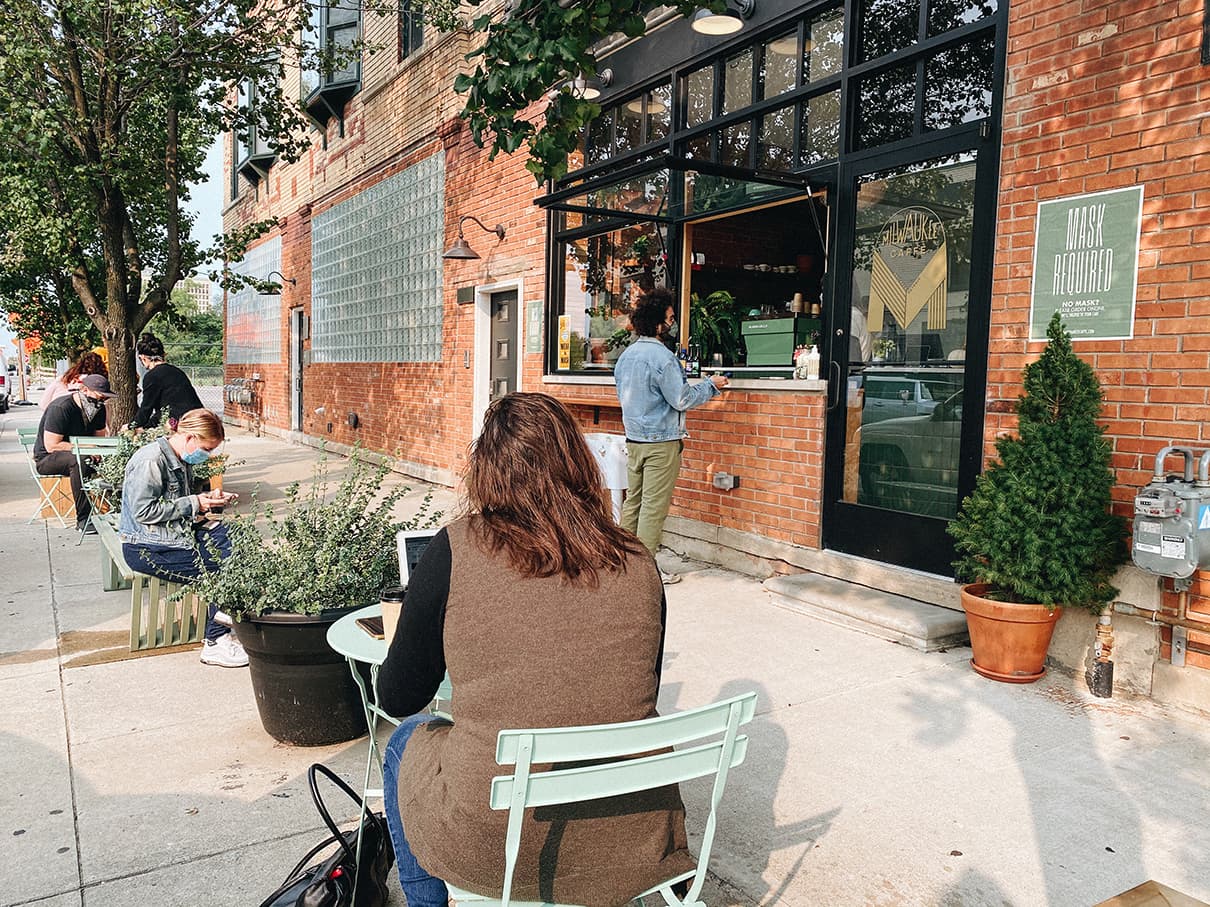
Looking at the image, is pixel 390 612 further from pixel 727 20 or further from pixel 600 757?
pixel 727 20

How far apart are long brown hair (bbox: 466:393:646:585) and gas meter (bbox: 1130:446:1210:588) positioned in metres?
2.83

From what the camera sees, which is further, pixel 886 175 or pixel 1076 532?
pixel 886 175

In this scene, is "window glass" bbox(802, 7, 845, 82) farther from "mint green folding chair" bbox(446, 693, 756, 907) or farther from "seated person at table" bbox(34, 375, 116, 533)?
"seated person at table" bbox(34, 375, 116, 533)

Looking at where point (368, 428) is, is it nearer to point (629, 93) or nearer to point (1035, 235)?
point (629, 93)

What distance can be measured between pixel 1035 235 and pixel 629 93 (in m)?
4.74

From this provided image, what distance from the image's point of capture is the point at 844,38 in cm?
615

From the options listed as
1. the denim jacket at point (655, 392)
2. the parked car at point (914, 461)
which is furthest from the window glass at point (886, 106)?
the denim jacket at point (655, 392)

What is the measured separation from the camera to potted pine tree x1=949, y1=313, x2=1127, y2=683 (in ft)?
14.0

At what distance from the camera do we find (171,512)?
490cm

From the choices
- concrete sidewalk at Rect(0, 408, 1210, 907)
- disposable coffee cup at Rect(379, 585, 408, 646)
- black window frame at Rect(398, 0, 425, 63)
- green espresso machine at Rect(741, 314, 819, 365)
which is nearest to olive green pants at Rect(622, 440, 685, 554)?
green espresso machine at Rect(741, 314, 819, 365)

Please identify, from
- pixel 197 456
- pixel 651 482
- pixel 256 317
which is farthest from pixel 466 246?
pixel 256 317

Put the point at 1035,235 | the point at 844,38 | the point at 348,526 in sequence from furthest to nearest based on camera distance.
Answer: the point at 844,38, the point at 1035,235, the point at 348,526

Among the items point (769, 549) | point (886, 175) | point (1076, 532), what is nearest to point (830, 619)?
point (769, 549)

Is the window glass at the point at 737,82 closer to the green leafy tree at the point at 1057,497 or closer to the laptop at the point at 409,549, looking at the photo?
the green leafy tree at the point at 1057,497
